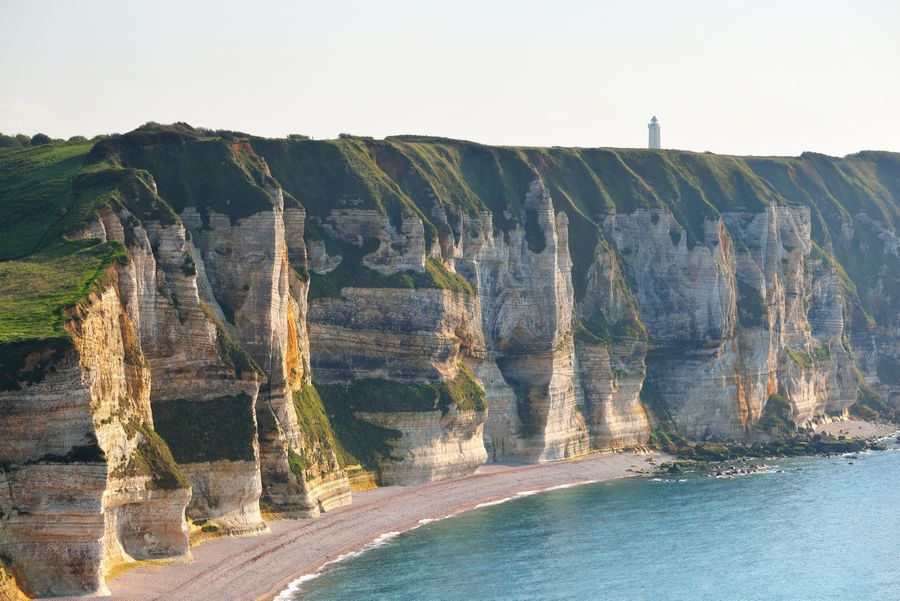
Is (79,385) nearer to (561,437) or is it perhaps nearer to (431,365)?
Answer: (431,365)

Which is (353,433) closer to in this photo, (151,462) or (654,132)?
(151,462)

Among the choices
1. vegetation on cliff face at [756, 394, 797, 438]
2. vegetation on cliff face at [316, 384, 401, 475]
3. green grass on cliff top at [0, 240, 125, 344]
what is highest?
green grass on cliff top at [0, 240, 125, 344]

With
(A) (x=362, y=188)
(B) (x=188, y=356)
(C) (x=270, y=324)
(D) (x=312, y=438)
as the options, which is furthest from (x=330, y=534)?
(A) (x=362, y=188)

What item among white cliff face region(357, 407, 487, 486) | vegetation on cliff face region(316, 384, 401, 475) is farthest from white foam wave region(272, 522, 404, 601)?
white cliff face region(357, 407, 487, 486)

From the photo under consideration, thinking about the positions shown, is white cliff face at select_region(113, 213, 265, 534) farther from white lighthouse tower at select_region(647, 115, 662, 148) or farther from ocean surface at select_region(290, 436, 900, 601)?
white lighthouse tower at select_region(647, 115, 662, 148)

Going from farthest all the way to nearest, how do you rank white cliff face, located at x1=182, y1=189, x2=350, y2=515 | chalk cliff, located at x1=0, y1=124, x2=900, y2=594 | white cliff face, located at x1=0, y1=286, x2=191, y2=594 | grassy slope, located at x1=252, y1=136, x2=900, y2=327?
grassy slope, located at x1=252, y1=136, x2=900, y2=327, white cliff face, located at x1=182, y1=189, x2=350, y2=515, chalk cliff, located at x1=0, y1=124, x2=900, y2=594, white cliff face, located at x1=0, y1=286, x2=191, y2=594

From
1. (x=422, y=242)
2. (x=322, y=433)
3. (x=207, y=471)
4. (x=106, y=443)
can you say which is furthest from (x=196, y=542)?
(x=422, y=242)
